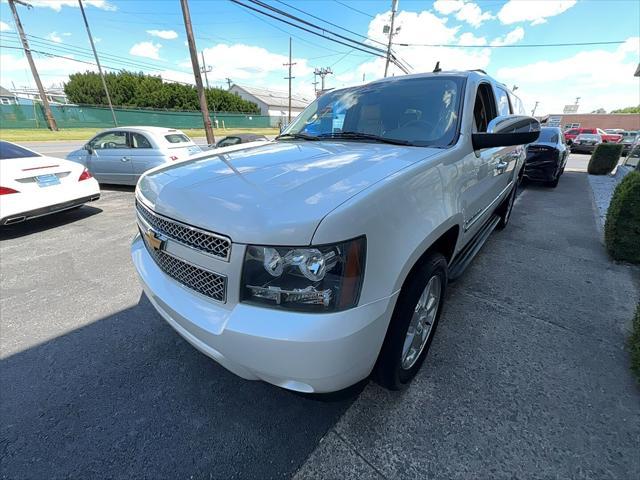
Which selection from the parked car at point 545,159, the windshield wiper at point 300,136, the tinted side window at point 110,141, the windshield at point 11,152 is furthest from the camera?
the parked car at point 545,159

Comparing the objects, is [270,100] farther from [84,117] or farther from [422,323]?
[422,323]

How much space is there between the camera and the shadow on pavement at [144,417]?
1584 millimetres

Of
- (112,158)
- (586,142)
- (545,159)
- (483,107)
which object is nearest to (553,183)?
(545,159)

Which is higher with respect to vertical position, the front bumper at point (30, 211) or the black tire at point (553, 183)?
the front bumper at point (30, 211)

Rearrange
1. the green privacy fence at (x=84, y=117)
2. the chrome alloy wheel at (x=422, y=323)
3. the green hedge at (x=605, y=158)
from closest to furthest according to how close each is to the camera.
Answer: the chrome alloy wheel at (x=422, y=323) → the green hedge at (x=605, y=158) → the green privacy fence at (x=84, y=117)

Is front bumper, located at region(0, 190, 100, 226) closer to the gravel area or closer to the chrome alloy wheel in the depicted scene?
the chrome alloy wheel

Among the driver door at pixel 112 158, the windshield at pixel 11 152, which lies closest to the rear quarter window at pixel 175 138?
the driver door at pixel 112 158

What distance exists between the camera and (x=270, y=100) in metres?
72.0

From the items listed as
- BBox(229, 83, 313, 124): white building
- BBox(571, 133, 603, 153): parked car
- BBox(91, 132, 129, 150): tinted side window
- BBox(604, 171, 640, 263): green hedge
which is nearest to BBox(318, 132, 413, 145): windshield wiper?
BBox(604, 171, 640, 263): green hedge

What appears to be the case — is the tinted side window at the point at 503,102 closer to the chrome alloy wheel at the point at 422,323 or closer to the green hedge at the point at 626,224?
the green hedge at the point at 626,224

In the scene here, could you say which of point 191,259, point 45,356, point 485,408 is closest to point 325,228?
point 191,259

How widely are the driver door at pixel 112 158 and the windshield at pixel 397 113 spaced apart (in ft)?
19.5

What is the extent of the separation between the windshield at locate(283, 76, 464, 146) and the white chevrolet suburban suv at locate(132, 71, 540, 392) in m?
0.07

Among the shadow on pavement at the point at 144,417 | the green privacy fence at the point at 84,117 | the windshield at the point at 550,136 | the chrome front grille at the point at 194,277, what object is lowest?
the green privacy fence at the point at 84,117
